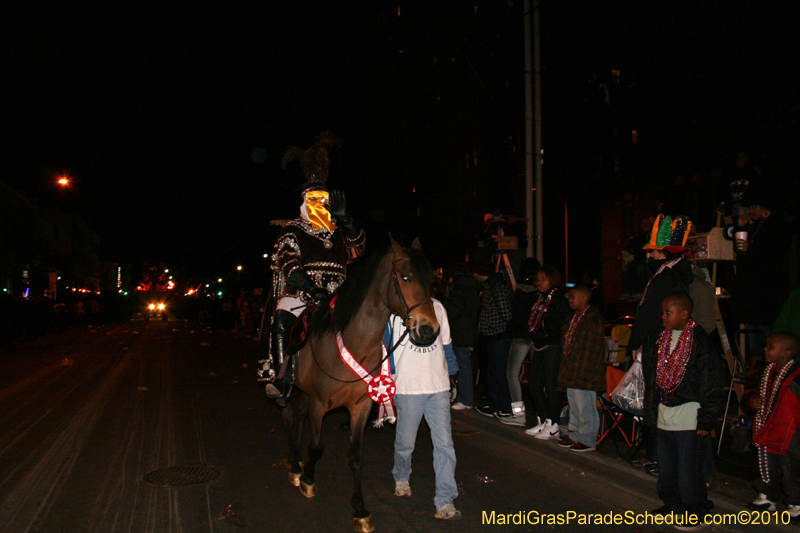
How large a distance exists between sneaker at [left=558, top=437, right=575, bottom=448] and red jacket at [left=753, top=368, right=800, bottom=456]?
2.35 metres

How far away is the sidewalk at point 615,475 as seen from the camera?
5137 mm

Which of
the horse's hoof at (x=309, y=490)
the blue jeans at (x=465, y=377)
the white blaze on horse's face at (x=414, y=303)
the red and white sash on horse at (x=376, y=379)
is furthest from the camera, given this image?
the blue jeans at (x=465, y=377)

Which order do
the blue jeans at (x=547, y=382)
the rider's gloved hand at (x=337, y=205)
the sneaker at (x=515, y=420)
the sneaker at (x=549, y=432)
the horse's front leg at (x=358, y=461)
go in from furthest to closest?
1. the sneaker at (x=515, y=420)
2. the blue jeans at (x=547, y=382)
3. the sneaker at (x=549, y=432)
4. the rider's gloved hand at (x=337, y=205)
5. the horse's front leg at (x=358, y=461)

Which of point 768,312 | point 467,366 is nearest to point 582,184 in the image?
point 467,366

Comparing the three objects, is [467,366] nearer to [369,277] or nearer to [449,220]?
[369,277]

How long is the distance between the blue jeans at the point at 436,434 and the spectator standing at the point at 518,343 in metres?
3.27

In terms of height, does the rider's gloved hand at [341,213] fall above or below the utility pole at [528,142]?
below

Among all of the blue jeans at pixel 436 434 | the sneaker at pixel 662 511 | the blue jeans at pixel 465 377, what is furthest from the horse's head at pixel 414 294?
the blue jeans at pixel 465 377

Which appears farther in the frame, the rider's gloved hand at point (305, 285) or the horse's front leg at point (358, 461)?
the rider's gloved hand at point (305, 285)

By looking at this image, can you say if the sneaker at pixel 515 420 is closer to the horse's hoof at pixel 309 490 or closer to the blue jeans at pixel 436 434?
the blue jeans at pixel 436 434

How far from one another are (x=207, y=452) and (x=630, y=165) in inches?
811

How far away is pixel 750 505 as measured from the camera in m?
4.93

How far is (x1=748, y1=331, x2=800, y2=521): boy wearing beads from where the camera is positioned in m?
4.73

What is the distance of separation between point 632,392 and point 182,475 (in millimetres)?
4697
